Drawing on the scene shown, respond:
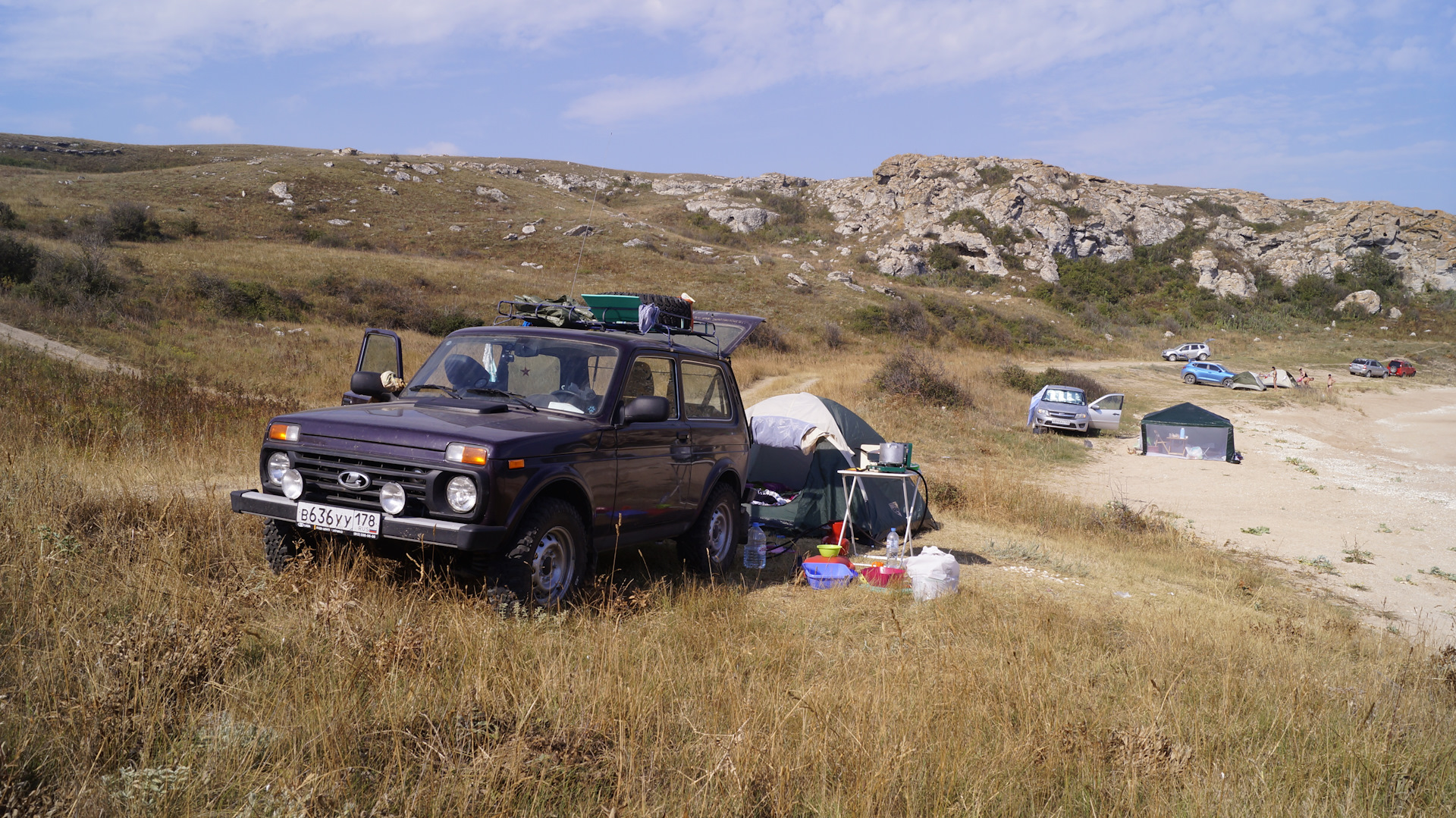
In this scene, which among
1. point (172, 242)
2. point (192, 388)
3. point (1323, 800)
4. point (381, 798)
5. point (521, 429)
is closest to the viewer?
point (381, 798)

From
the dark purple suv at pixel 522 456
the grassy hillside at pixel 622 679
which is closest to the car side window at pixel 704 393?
the dark purple suv at pixel 522 456

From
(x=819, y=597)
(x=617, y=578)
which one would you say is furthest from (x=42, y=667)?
(x=819, y=597)

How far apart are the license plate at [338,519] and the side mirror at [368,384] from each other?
4.64 feet

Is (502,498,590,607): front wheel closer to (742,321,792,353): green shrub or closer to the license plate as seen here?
the license plate

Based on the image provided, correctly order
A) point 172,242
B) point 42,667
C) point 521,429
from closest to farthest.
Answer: point 42,667 → point 521,429 → point 172,242

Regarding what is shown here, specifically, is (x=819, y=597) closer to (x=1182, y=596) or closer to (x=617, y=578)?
(x=617, y=578)

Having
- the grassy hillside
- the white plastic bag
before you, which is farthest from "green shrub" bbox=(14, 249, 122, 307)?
the white plastic bag

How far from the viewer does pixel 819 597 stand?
6684mm

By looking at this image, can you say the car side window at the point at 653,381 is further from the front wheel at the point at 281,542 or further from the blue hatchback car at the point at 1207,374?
the blue hatchback car at the point at 1207,374

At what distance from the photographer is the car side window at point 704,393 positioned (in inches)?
262

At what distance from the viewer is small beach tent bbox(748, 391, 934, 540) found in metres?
10.2

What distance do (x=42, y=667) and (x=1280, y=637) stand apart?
24.2 ft

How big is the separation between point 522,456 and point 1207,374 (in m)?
46.9

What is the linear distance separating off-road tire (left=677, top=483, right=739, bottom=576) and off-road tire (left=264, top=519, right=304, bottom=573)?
2.77 metres
